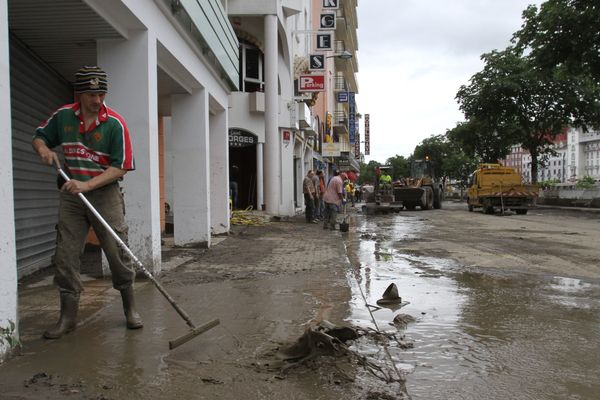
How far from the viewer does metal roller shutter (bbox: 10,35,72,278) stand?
20.0 ft

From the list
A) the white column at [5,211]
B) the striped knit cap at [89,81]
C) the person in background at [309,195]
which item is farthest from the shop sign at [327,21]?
the white column at [5,211]

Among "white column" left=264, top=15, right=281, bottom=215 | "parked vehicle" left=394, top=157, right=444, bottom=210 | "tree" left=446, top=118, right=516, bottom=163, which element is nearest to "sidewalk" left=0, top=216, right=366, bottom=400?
"white column" left=264, top=15, right=281, bottom=215

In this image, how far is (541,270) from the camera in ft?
23.9

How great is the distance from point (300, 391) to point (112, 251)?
1882 mm

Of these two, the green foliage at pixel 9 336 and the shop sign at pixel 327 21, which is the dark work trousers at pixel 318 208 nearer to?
the shop sign at pixel 327 21

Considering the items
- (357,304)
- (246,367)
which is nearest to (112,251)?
(246,367)

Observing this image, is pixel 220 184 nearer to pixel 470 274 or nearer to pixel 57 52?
pixel 57 52

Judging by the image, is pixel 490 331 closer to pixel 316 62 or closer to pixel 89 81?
pixel 89 81

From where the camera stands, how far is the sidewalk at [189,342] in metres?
2.96

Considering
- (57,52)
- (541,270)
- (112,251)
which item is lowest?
(541,270)

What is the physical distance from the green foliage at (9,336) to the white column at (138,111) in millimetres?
3060

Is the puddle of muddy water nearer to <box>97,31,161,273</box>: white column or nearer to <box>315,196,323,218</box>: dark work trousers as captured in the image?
<box>97,31,161,273</box>: white column

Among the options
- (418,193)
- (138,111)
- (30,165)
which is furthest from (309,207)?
(418,193)

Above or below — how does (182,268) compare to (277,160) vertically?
below
